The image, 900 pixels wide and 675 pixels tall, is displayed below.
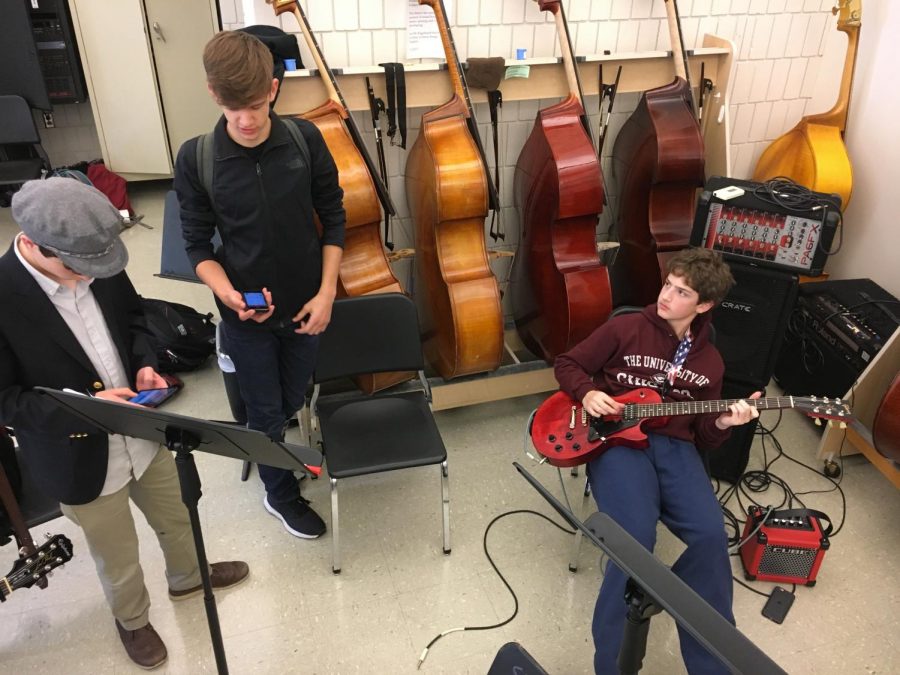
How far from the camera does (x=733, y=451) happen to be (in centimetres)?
262

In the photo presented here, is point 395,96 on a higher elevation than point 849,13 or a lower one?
lower

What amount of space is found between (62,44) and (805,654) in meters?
5.36

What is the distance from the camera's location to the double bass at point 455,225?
98.7 inches

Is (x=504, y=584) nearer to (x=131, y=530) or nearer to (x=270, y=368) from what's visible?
(x=270, y=368)

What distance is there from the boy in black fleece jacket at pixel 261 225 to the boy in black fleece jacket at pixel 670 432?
84 centimetres

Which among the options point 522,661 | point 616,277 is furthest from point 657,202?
point 522,661

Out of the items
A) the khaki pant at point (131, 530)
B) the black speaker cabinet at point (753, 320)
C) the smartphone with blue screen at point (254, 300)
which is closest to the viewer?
the khaki pant at point (131, 530)

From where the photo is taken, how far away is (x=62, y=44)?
4.61m

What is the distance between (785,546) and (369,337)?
1.53 metres

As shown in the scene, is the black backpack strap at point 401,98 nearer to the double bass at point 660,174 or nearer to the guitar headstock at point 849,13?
the double bass at point 660,174

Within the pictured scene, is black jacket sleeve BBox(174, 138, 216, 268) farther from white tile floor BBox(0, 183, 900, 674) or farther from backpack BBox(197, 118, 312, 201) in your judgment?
white tile floor BBox(0, 183, 900, 674)

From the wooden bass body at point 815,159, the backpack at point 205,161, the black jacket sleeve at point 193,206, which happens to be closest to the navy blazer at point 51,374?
the black jacket sleeve at point 193,206

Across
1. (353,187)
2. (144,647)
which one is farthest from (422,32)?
(144,647)

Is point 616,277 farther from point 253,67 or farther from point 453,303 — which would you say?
point 253,67
